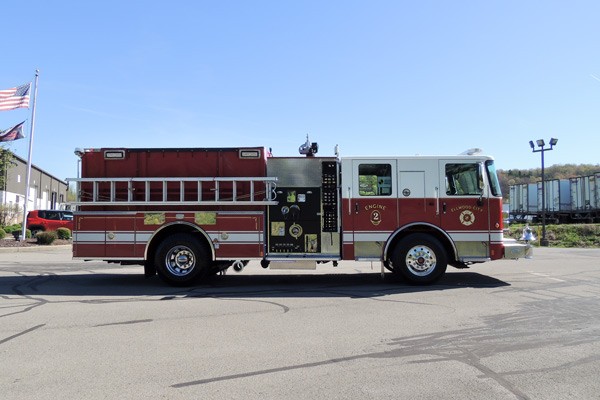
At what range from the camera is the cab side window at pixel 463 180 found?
380 inches

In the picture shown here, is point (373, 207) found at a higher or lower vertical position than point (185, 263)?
higher

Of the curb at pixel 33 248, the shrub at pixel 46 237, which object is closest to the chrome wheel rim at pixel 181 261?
the curb at pixel 33 248

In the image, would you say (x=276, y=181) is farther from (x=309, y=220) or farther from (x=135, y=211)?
(x=135, y=211)

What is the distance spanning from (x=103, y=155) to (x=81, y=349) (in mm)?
5635

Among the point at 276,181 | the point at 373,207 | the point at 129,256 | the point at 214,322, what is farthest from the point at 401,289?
the point at 129,256

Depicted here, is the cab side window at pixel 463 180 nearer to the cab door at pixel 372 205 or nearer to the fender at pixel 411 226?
the fender at pixel 411 226

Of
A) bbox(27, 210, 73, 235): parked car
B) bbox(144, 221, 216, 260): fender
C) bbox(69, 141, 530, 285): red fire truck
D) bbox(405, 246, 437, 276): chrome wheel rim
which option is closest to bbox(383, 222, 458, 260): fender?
bbox(69, 141, 530, 285): red fire truck

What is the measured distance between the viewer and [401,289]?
9.16 metres

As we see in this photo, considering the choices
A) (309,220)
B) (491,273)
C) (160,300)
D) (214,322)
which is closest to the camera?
(214,322)

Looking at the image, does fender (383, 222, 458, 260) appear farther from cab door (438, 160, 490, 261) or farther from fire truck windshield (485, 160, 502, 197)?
fire truck windshield (485, 160, 502, 197)

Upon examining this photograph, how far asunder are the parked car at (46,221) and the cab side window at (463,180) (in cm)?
2389

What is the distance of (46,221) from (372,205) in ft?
78.4

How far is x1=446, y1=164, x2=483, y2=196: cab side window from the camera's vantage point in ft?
31.7

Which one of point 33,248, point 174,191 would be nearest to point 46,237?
point 33,248
